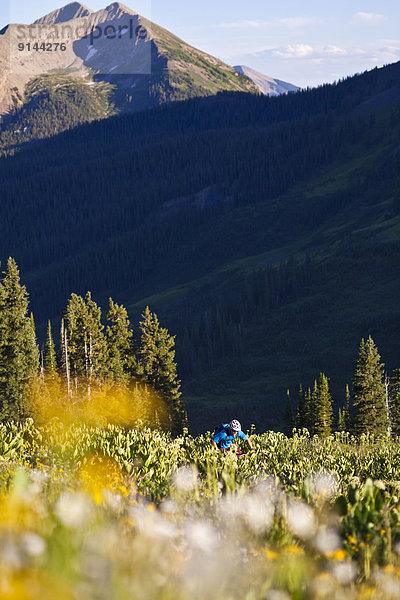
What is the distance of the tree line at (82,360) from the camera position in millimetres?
54938

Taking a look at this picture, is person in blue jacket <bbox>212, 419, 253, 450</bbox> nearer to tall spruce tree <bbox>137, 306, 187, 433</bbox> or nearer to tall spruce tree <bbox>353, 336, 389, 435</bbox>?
tall spruce tree <bbox>137, 306, 187, 433</bbox>

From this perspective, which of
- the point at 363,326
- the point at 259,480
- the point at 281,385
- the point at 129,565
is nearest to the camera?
the point at 129,565

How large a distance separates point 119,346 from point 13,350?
15.4 meters

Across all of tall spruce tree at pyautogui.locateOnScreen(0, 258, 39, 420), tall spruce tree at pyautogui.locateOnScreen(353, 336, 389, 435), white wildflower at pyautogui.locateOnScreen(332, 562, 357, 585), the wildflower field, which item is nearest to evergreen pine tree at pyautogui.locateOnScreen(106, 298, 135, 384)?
tall spruce tree at pyautogui.locateOnScreen(0, 258, 39, 420)

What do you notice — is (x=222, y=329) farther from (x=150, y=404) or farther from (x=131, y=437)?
(x=131, y=437)

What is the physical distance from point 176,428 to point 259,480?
5769 cm

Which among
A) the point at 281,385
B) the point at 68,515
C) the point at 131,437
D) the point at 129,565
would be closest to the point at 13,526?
the point at 68,515

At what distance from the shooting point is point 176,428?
6550 cm

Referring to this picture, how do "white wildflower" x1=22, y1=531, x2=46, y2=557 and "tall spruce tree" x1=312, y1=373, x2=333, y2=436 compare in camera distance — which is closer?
"white wildflower" x1=22, y1=531, x2=46, y2=557

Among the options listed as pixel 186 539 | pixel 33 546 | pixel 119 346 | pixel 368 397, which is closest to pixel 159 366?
pixel 119 346

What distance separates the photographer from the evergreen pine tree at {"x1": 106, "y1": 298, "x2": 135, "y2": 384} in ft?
212

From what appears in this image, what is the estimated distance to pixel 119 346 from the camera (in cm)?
6812

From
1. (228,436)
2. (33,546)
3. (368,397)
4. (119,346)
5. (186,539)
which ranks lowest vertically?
(368,397)

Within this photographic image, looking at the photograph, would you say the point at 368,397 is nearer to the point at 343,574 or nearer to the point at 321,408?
the point at 321,408
